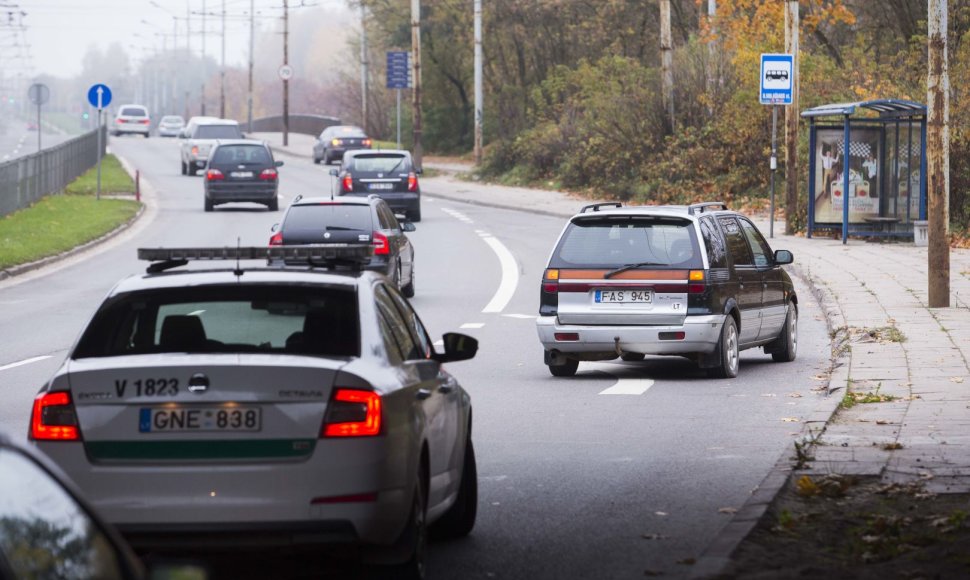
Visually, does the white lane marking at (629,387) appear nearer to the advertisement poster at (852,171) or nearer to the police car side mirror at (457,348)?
the police car side mirror at (457,348)

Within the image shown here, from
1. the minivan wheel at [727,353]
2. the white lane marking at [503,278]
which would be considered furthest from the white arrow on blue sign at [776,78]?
the minivan wheel at [727,353]

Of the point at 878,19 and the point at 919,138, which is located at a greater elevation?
the point at 878,19

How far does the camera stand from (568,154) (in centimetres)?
5322

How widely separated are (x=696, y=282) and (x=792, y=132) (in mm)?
19015

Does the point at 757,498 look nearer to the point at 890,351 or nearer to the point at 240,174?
the point at 890,351

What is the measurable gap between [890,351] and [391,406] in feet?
35.0

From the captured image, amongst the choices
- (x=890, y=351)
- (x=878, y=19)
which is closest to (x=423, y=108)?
(x=878, y=19)

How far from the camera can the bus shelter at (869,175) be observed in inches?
1287

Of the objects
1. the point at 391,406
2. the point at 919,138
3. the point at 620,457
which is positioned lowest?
the point at 620,457

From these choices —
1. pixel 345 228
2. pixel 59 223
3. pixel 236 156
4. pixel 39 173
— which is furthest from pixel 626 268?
pixel 39 173

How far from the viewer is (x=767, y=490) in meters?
9.42

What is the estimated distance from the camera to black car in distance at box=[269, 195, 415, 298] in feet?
74.5

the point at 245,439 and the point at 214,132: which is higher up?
the point at 214,132

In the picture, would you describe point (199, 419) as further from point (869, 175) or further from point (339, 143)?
point (339, 143)
